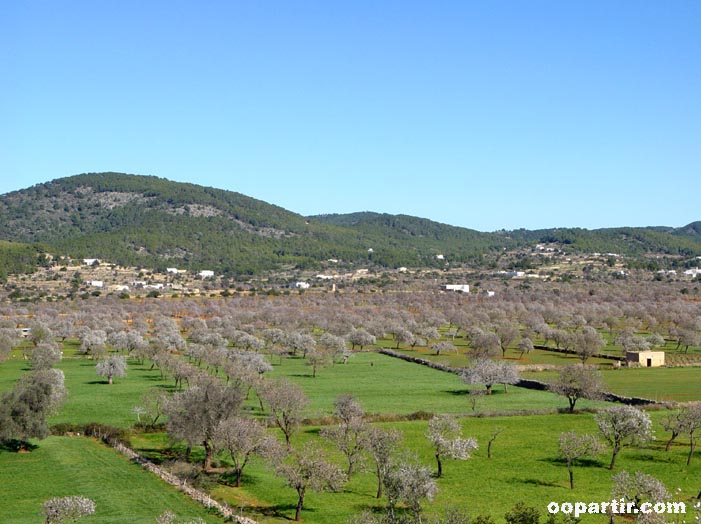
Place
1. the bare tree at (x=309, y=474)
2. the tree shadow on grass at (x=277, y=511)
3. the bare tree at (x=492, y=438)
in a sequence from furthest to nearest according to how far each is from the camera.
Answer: the bare tree at (x=492, y=438) → the bare tree at (x=309, y=474) → the tree shadow on grass at (x=277, y=511)

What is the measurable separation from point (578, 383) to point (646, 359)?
32.3 meters

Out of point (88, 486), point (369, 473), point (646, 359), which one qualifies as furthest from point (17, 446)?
point (646, 359)

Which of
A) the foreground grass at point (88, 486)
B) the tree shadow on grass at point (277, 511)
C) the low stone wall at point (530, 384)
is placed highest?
the low stone wall at point (530, 384)

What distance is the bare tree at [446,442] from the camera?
46.6 meters

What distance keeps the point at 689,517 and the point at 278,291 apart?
156997 mm

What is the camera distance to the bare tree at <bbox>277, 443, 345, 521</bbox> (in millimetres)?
38938

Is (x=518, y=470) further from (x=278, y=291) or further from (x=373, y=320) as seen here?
(x=278, y=291)

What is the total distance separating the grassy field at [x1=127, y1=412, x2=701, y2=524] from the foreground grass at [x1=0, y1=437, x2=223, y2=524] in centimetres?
293

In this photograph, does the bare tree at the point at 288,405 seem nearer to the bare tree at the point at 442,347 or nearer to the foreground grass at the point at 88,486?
the foreground grass at the point at 88,486

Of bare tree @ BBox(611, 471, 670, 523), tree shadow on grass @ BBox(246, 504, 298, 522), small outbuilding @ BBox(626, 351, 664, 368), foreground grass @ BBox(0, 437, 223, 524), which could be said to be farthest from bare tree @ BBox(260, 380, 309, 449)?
small outbuilding @ BBox(626, 351, 664, 368)

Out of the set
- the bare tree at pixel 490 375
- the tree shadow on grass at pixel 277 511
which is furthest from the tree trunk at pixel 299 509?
the bare tree at pixel 490 375

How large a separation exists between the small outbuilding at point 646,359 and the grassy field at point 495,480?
38266 mm

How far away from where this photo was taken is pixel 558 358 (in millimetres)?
99812

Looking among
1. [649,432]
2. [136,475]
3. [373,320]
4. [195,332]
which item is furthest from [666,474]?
[373,320]
